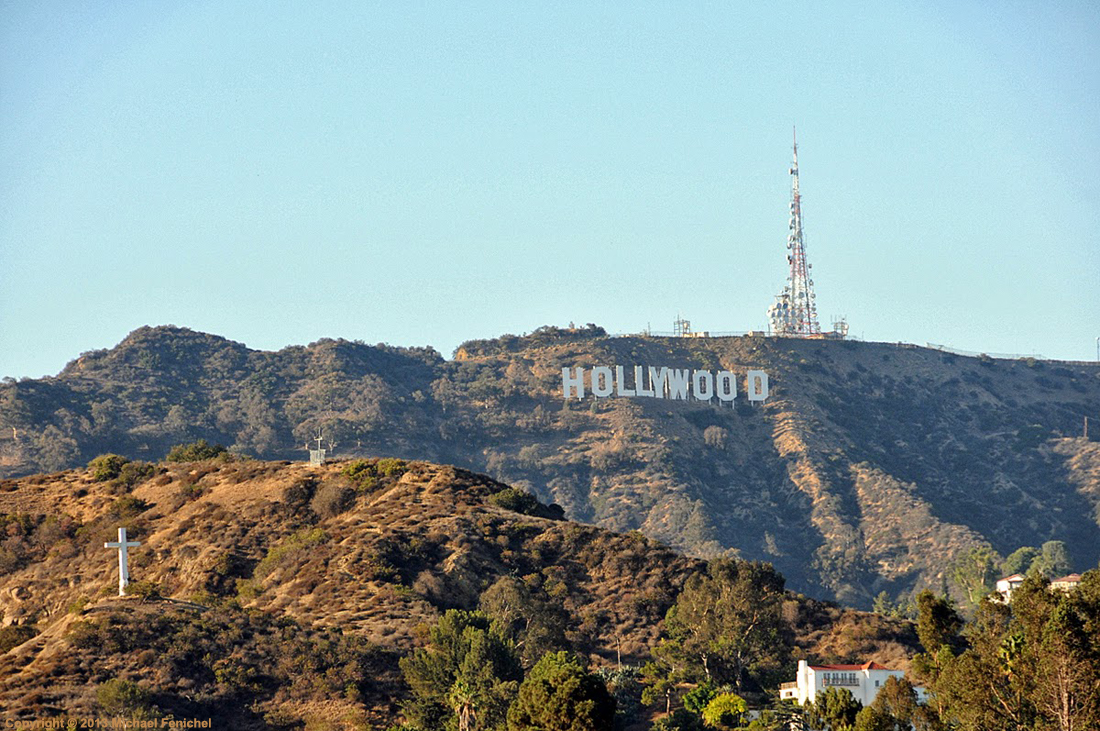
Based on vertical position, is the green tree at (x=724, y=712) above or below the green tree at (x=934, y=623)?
below

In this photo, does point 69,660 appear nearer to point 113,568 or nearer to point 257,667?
point 257,667

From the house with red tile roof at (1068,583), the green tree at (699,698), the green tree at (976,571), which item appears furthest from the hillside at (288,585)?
the green tree at (976,571)

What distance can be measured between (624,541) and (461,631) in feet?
110

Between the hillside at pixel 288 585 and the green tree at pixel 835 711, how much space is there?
20391 mm

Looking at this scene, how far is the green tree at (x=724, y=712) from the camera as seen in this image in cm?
8344

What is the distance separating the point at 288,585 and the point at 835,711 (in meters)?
46.3

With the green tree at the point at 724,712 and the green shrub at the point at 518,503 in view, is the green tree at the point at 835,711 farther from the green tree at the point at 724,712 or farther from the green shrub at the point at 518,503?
the green shrub at the point at 518,503

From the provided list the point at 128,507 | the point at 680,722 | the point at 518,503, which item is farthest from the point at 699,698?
the point at 128,507

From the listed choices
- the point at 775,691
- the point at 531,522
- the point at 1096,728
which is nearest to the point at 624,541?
the point at 531,522

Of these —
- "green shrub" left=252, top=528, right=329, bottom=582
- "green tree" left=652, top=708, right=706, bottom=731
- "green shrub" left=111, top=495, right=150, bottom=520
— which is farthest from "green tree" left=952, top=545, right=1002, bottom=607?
"green tree" left=652, top=708, right=706, bottom=731

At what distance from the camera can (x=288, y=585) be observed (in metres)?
110

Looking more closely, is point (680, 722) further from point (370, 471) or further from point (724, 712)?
point (370, 471)

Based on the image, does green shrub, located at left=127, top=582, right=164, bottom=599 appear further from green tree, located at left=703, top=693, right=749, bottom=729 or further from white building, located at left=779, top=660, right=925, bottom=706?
white building, located at left=779, top=660, right=925, bottom=706

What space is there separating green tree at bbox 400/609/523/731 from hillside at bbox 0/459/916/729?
2.14m
